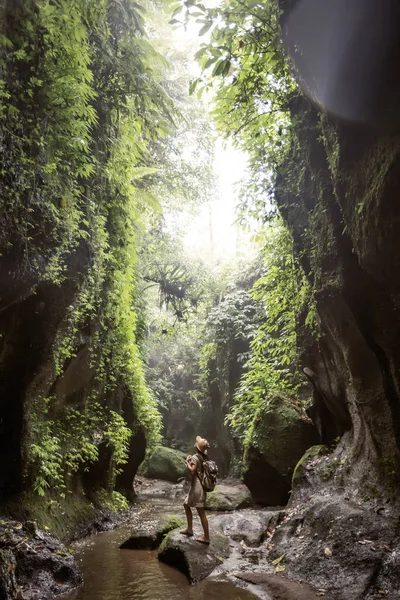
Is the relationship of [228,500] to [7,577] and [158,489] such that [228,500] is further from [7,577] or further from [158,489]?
[7,577]

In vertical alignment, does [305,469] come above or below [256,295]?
below

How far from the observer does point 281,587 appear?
4.97 meters

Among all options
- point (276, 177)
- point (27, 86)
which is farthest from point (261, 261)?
point (27, 86)

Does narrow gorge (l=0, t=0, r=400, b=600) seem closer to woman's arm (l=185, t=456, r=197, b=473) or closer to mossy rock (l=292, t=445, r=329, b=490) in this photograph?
mossy rock (l=292, t=445, r=329, b=490)

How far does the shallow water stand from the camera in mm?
4777

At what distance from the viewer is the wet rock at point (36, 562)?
447 centimetres

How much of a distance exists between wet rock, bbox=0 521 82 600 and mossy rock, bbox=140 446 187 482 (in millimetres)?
14008

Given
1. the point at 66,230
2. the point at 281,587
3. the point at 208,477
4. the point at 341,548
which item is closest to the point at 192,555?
the point at 208,477

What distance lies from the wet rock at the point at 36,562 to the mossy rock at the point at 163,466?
14.0 meters

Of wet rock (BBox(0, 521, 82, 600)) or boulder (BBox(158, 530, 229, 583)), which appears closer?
wet rock (BBox(0, 521, 82, 600))

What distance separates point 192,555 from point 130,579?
0.95 metres

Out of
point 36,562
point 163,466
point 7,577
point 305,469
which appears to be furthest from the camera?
point 163,466

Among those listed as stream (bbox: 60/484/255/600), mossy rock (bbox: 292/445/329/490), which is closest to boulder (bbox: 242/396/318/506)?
mossy rock (bbox: 292/445/329/490)

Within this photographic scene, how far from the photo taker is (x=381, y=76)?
430 cm
